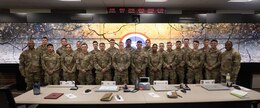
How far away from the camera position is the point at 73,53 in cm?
546

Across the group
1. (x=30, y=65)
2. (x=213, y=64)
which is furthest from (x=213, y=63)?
(x=30, y=65)

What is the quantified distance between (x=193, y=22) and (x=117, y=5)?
7.37 ft

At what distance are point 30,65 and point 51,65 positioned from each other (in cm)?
60

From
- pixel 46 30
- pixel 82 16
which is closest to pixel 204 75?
pixel 82 16

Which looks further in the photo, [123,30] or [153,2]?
[123,30]

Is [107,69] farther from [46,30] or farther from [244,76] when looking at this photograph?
[244,76]

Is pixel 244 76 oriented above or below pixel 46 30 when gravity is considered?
below

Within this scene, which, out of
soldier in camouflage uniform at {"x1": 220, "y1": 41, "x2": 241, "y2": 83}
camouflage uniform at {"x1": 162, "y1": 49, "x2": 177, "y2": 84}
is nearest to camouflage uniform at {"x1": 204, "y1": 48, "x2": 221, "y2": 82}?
soldier in camouflage uniform at {"x1": 220, "y1": 41, "x2": 241, "y2": 83}

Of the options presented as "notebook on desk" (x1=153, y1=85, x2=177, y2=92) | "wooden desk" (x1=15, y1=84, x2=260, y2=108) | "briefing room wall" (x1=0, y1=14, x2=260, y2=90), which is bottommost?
"wooden desk" (x1=15, y1=84, x2=260, y2=108)

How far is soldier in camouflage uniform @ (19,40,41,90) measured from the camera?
5520 millimetres

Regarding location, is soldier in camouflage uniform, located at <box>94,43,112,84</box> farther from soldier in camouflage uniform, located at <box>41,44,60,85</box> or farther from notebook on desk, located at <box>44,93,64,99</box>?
notebook on desk, located at <box>44,93,64,99</box>

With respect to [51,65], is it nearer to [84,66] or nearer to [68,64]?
[68,64]

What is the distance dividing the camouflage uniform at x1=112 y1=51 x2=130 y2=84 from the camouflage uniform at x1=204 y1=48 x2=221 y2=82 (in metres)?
1.91

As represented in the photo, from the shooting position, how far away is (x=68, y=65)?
17.7 ft
